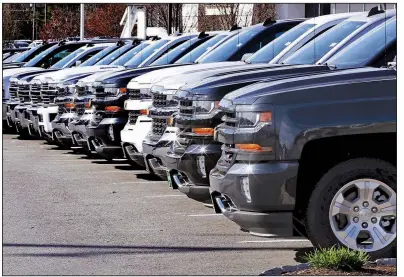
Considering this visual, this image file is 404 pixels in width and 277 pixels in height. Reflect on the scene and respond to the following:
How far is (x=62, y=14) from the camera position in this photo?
49500 mm

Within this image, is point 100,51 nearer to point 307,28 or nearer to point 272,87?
point 307,28

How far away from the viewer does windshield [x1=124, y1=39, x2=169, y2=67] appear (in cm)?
1862

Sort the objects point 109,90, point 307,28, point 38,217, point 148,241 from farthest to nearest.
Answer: point 109,90 → point 307,28 → point 38,217 → point 148,241

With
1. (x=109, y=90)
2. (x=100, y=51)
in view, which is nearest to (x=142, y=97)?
(x=109, y=90)

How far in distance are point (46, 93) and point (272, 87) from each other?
1148cm

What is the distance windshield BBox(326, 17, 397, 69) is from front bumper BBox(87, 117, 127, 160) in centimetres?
498

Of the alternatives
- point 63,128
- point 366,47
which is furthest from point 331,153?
point 63,128

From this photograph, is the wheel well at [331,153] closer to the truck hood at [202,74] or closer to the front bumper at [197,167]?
the front bumper at [197,167]

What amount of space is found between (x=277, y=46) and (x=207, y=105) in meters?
3.23

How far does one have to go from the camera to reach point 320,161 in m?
8.23

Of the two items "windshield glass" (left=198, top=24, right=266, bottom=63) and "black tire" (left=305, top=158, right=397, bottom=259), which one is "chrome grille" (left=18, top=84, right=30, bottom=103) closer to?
"windshield glass" (left=198, top=24, right=266, bottom=63)

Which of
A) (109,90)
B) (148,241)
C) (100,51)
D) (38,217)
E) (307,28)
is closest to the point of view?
(148,241)

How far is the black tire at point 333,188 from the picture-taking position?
813cm

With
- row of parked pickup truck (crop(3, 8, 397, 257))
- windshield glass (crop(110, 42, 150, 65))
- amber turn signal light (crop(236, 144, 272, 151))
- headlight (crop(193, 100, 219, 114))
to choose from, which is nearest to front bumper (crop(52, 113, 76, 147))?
windshield glass (crop(110, 42, 150, 65))
